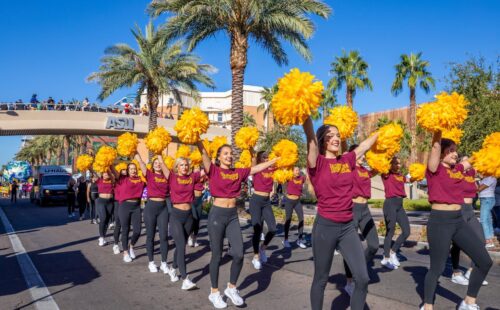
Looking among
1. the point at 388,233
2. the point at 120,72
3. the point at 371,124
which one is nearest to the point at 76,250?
the point at 388,233

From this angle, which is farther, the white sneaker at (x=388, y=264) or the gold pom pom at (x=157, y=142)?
the white sneaker at (x=388, y=264)

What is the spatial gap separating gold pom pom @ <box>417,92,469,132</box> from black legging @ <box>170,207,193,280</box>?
3.61 meters

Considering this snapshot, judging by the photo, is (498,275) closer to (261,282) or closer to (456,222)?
(456,222)

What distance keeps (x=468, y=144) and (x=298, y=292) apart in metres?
9.70

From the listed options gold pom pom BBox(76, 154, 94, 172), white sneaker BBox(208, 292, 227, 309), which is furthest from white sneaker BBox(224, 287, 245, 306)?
gold pom pom BBox(76, 154, 94, 172)

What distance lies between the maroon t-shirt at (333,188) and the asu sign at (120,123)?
3271 centimetres

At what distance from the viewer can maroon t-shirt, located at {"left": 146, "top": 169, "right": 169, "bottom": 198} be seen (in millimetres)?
7516

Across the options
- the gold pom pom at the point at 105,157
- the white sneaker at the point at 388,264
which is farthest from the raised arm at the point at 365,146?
the gold pom pom at the point at 105,157

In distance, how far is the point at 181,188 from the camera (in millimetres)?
6578

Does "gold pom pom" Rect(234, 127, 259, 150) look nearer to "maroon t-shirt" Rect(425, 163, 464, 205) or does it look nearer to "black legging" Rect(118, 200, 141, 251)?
"black legging" Rect(118, 200, 141, 251)

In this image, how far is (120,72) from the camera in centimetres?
2555

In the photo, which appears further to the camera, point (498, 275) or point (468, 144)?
point (468, 144)

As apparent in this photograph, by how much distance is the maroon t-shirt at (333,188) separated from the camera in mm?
4152

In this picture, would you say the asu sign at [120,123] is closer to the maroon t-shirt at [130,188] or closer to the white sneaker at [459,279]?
the maroon t-shirt at [130,188]
